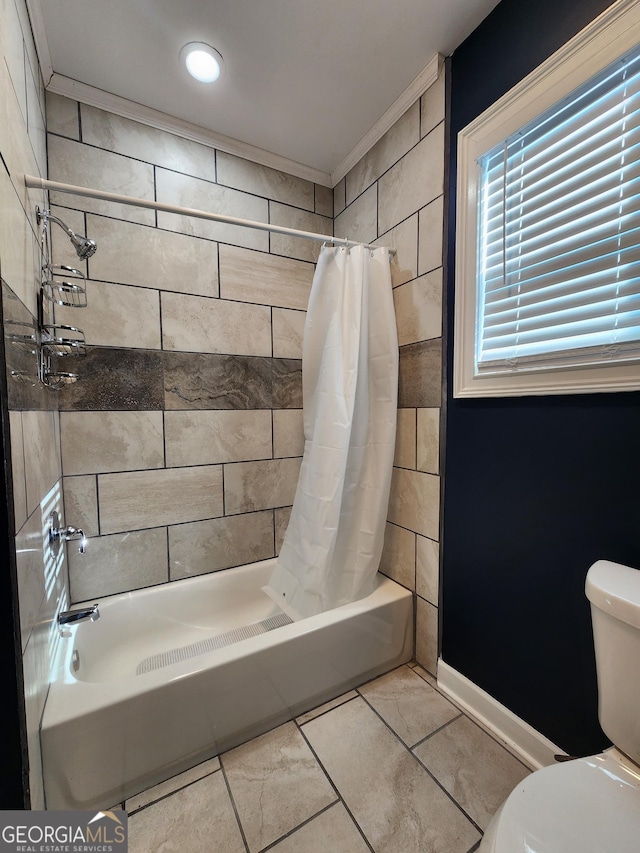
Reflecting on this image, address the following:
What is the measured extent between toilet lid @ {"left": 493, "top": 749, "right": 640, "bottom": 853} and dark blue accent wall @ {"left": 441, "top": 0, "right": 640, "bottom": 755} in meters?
0.34

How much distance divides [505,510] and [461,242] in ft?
3.20

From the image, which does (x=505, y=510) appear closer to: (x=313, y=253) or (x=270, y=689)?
(x=270, y=689)

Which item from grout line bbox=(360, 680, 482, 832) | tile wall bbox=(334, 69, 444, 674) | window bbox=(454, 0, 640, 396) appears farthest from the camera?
tile wall bbox=(334, 69, 444, 674)

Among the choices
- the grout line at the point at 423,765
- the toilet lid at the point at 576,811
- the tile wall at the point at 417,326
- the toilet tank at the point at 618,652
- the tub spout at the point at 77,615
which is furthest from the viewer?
the tile wall at the point at 417,326

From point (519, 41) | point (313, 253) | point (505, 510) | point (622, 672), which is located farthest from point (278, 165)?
point (622, 672)

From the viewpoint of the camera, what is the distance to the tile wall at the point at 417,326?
4.67ft

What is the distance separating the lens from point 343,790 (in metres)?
1.08

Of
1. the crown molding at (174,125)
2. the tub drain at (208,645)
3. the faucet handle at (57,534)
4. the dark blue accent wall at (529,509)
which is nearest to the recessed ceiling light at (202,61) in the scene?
the crown molding at (174,125)

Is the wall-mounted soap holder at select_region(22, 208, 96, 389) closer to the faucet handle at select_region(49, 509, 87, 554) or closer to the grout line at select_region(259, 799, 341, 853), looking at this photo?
the faucet handle at select_region(49, 509, 87, 554)

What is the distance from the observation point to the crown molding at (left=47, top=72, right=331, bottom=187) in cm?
142

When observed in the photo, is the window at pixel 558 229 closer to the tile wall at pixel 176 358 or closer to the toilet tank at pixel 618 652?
the toilet tank at pixel 618 652

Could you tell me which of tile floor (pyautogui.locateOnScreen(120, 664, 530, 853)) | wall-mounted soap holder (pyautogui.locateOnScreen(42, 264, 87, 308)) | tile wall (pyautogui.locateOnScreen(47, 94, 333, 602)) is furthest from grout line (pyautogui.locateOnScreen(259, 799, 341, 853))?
wall-mounted soap holder (pyautogui.locateOnScreen(42, 264, 87, 308))

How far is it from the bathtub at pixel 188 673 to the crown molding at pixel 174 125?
2105 millimetres

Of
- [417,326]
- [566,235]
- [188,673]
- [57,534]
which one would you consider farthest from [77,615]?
[566,235]
